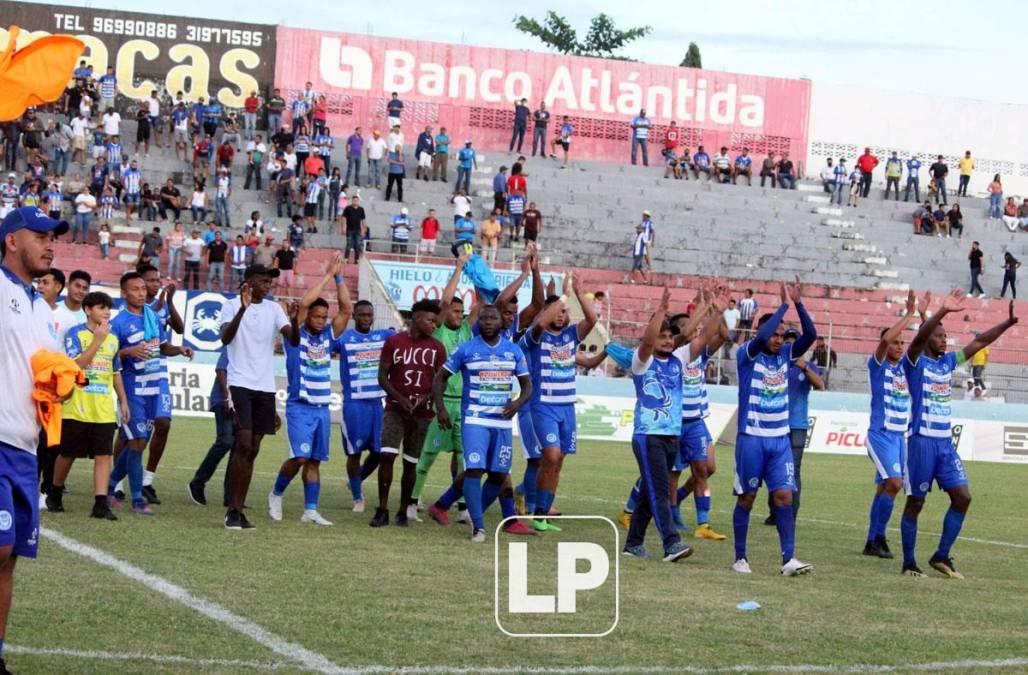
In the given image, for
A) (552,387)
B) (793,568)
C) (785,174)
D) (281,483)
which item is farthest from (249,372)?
(785,174)

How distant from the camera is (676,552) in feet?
40.4

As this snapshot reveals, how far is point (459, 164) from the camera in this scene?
45219 mm

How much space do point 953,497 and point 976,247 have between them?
33.0 meters

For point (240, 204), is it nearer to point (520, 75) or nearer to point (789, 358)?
point (520, 75)

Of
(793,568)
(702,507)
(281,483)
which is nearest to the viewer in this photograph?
(793,568)

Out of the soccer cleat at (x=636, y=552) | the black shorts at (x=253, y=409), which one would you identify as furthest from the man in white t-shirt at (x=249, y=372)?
the soccer cleat at (x=636, y=552)

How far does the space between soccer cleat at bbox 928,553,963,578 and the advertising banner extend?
39163mm

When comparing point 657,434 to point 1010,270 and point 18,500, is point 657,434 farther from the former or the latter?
point 1010,270

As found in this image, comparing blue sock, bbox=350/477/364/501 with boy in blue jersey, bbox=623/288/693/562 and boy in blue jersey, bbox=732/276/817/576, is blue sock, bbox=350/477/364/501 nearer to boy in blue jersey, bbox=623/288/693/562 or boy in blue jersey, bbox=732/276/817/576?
boy in blue jersey, bbox=623/288/693/562

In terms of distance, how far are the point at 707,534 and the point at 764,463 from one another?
272cm

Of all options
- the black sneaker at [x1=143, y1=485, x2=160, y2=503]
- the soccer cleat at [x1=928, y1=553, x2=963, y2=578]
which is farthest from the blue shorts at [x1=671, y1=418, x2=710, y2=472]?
the black sneaker at [x1=143, y1=485, x2=160, y2=503]

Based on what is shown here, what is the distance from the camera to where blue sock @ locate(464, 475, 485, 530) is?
13.4m

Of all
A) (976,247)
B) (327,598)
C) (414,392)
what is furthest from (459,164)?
(327,598)

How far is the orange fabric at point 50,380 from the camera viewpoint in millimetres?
7117
